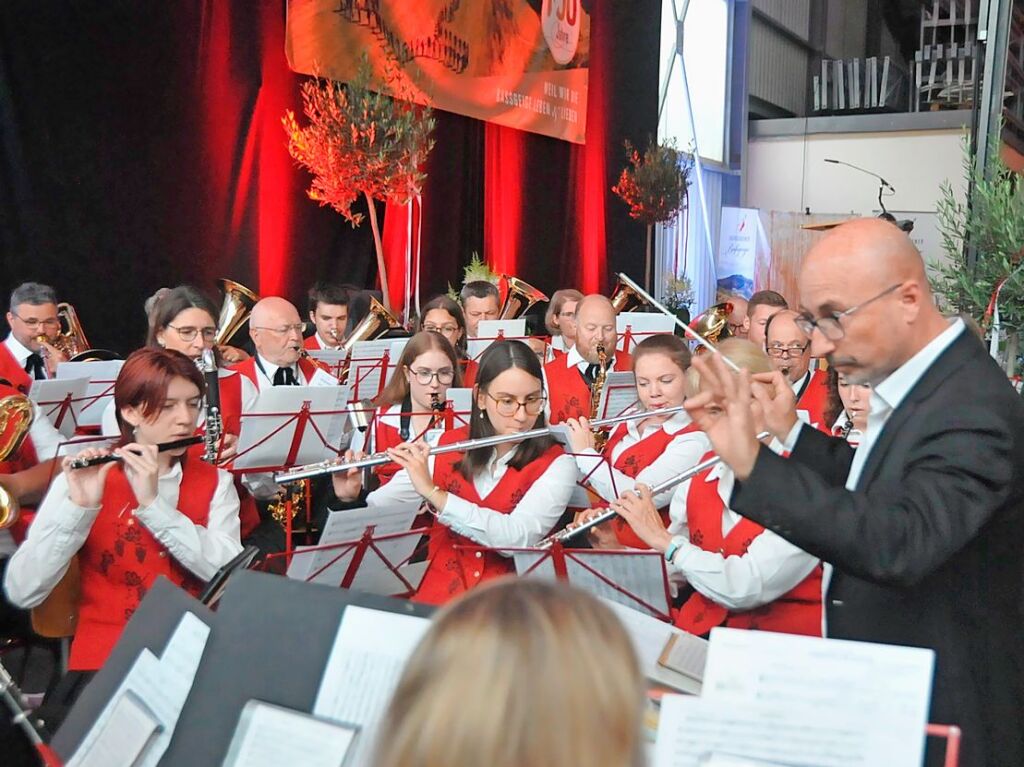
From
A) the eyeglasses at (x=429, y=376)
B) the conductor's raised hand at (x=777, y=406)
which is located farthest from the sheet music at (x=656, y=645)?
the eyeglasses at (x=429, y=376)

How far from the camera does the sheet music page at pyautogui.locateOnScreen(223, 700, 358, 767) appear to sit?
4.55ft

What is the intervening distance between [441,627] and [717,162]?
16098 millimetres

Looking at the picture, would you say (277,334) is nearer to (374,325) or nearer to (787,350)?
(374,325)

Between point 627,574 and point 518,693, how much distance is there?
1672 millimetres

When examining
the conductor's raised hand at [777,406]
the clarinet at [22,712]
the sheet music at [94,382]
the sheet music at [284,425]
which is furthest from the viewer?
the sheet music at [94,382]

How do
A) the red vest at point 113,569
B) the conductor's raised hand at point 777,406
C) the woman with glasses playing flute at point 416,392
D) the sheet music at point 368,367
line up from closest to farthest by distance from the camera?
the conductor's raised hand at point 777,406 < the red vest at point 113,569 < the woman with glasses playing flute at point 416,392 < the sheet music at point 368,367

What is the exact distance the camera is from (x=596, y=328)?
18.8ft

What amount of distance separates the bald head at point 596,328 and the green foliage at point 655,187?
728cm

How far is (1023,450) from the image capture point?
5.57 ft

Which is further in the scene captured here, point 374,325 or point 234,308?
point 374,325

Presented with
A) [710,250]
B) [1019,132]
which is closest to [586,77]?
[710,250]

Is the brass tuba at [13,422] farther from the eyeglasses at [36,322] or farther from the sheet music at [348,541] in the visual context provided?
the eyeglasses at [36,322]

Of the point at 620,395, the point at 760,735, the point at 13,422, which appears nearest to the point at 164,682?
the point at 760,735

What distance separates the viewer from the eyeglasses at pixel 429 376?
427cm
